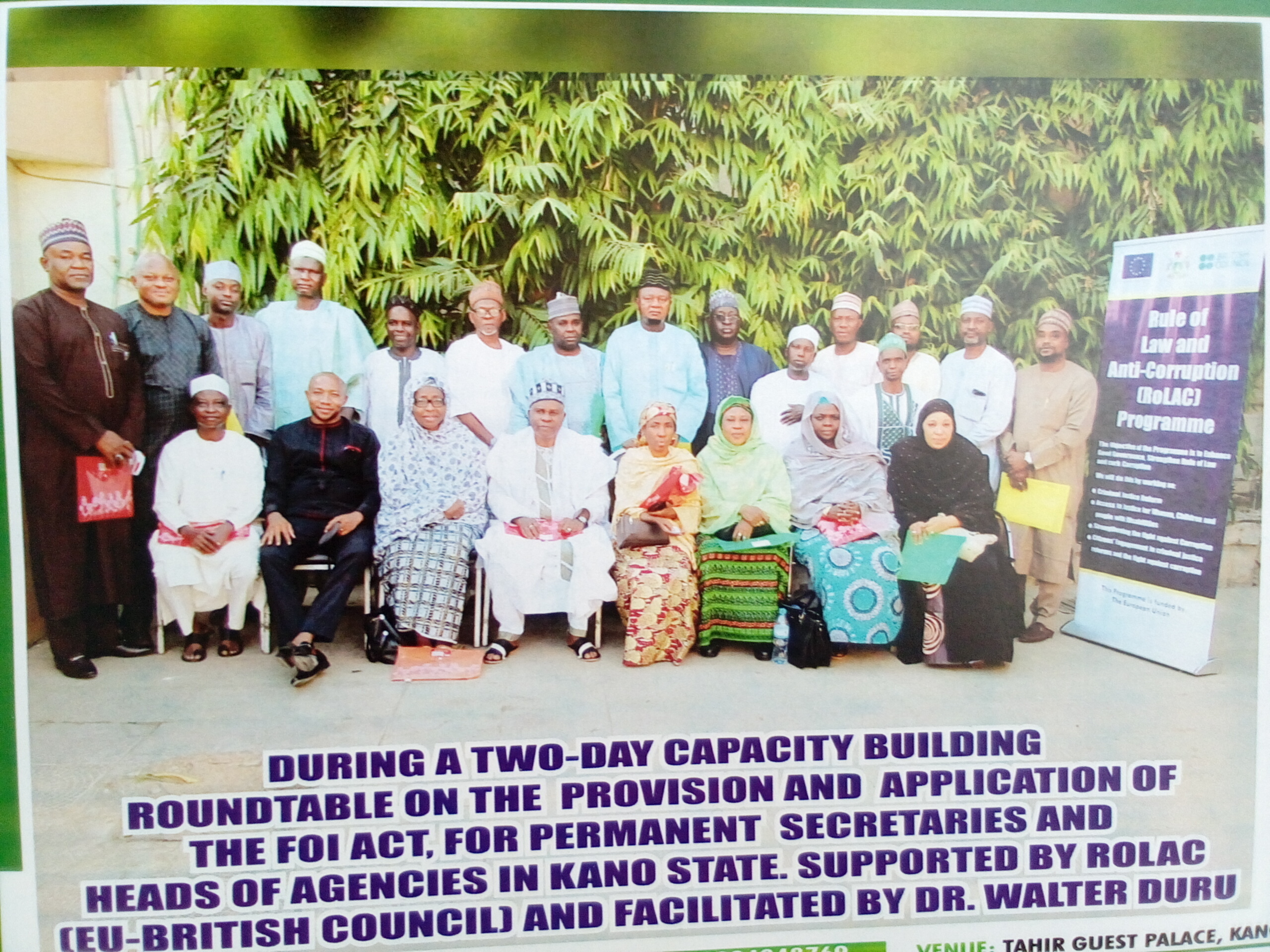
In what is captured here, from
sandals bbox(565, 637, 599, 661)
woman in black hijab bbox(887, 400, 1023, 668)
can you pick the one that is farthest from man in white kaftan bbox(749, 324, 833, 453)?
Result: sandals bbox(565, 637, 599, 661)

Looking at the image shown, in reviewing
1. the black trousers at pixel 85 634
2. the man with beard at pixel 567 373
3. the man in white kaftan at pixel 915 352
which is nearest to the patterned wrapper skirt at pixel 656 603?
the man with beard at pixel 567 373

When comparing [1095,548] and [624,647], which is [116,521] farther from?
[1095,548]

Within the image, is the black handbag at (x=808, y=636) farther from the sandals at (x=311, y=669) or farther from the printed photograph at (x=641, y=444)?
the sandals at (x=311, y=669)

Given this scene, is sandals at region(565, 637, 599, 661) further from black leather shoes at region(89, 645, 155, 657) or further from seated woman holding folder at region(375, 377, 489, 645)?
black leather shoes at region(89, 645, 155, 657)

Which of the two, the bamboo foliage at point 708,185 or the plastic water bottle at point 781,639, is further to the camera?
the plastic water bottle at point 781,639

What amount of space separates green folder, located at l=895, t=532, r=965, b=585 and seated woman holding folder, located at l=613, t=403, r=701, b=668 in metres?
0.72

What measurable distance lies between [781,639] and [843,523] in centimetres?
45

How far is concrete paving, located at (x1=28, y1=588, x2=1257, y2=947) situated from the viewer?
2.19 m

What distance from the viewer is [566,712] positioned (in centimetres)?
234

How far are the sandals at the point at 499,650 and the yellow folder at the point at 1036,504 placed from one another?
1680mm

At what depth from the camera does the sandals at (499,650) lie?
Answer: 8.23 feet

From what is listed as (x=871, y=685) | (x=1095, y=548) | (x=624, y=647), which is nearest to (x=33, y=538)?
(x=624, y=647)

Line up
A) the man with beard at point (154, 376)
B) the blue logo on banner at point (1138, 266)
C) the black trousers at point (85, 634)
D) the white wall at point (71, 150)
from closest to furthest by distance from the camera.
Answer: the white wall at point (71, 150) → the black trousers at point (85, 634) → the man with beard at point (154, 376) → the blue logo on banner at point (1138, 266)

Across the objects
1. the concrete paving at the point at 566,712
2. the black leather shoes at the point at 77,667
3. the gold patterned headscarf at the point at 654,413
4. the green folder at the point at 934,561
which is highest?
the gold patterned headscarf at the point at 654,413
